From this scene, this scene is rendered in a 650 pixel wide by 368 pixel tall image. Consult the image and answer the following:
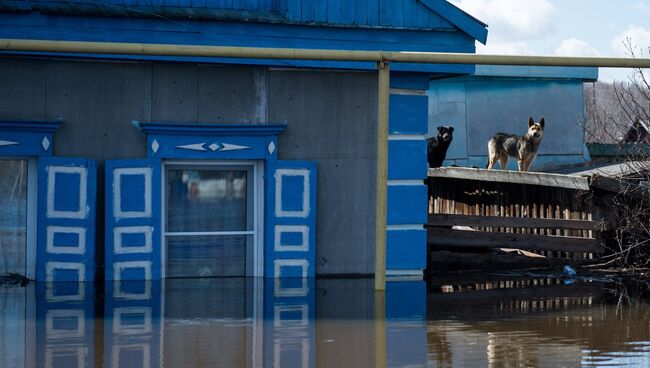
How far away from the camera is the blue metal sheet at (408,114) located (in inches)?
553

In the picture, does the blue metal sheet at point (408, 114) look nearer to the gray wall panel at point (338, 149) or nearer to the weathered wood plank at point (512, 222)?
the gray wall panel at point (338, 149)

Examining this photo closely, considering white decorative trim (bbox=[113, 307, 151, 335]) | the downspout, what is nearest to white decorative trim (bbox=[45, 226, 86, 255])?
white decorative trim (bbox=[113, 307, 151, 335])

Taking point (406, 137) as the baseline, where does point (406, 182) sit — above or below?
below

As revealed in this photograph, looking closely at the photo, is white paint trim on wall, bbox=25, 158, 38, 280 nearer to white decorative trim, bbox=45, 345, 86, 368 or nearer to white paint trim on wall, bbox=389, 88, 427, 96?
white paint trim on wall, bbox=389, 88, 427, 96

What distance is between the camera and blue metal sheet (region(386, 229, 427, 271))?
557 inches

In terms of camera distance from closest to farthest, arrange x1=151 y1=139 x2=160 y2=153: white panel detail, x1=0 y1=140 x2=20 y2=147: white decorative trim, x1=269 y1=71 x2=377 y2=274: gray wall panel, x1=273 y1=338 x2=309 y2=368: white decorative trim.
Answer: x1=273 y1=338 x2=309 y2=368: white decorative trim
x1=0 y1=140 x2=20 y2=147: white decorative trim
x1=151 y1=139 x2=160 y2=153: white panel detail
x1=269 y1=71 x2=377 y2=274: gray wall panel

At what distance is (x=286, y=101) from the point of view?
45.0 ft

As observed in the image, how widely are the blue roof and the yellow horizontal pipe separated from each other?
176cm

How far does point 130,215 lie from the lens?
13141mm

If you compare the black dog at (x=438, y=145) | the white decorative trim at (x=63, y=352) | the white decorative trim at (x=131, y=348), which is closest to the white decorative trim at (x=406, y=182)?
the white decorative trim at (x=131, y=348)

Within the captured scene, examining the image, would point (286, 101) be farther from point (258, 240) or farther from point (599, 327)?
point (599, 327)

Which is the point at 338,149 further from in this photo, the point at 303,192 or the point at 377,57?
the point at 377,57

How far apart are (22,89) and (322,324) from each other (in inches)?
210

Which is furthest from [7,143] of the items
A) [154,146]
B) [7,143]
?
[154,146]
